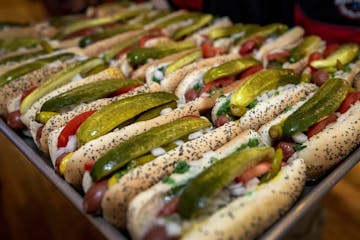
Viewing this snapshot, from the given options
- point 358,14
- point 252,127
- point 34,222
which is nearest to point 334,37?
point 358,14

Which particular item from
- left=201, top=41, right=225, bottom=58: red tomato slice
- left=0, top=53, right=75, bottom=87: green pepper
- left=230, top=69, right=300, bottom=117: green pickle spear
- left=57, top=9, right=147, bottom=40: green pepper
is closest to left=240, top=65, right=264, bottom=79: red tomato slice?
left=230, top=69, right=300, bottom=117: green pickle spear

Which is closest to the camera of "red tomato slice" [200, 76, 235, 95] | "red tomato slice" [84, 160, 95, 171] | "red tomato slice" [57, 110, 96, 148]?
"red tomato slice" [84, 160, 95, 171]

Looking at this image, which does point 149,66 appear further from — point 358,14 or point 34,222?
point 34,222

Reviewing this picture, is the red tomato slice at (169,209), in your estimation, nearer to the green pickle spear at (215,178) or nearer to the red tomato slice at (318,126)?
the green pickle spear at (215,178)

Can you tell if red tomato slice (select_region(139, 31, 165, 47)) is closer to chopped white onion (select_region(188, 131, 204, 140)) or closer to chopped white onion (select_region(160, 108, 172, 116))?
chopped white onion (select_region(160, 108, 172, 116))

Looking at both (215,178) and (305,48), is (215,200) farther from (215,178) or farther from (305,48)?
(305,48)

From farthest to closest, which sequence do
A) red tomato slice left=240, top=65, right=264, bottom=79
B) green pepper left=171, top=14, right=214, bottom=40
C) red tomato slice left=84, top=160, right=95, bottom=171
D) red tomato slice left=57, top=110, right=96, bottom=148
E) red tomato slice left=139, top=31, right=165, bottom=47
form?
green pepper left=171, top=14, right=214, bottom=40, red tomato slice left=139, top=31, right=165, bottom=47, red tomato slice left=240, top=65, right=264, bottom=79, red tomato slice left=57, top=110, right=96, bottom=148, red tomato slice left=84, top=160, right=95, bottom=171

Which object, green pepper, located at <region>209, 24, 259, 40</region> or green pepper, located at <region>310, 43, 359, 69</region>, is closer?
green pepper, located at <region>310, 43, 359, 69</region>

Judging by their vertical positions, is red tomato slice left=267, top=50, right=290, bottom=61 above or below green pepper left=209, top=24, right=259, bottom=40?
below
